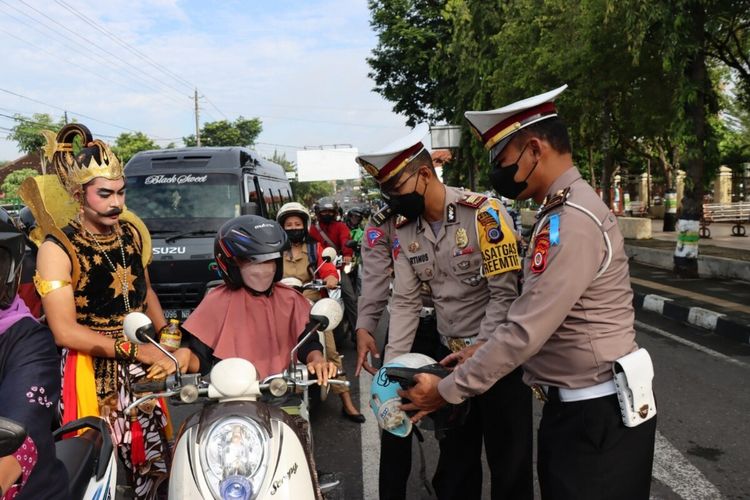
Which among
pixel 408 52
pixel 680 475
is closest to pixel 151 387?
pixel 680 475

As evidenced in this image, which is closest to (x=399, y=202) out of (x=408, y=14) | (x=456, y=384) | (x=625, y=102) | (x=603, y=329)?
(x=456, y=384)

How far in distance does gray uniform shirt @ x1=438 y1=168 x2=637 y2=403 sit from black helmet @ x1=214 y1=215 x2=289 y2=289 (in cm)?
101

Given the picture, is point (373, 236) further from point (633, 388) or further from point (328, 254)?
point (328, 254)

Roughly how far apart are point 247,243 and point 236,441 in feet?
3.06

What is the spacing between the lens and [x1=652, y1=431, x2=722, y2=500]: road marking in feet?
11.2

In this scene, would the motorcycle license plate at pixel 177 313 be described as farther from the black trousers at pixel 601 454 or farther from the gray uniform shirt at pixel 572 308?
the black trousers at pixel 601 454

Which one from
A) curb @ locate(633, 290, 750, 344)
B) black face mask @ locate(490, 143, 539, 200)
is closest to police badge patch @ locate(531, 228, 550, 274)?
black face mask @ locate(490, 143, 539, 200)

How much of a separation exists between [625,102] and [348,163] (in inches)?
1008

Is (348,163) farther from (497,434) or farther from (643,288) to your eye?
(497,434)

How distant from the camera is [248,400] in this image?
83.4 inches

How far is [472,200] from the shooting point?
9.25 ft

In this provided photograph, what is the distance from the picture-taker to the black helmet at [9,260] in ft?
5.21

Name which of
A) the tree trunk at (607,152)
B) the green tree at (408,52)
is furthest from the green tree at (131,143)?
the tree trunk at (607,152)

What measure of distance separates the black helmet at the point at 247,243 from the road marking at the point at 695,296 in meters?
6.99
